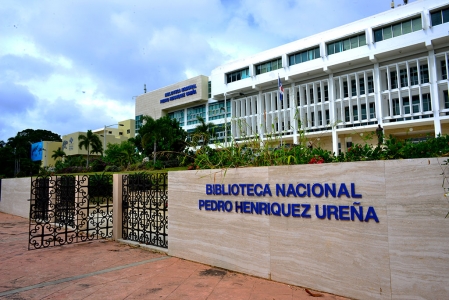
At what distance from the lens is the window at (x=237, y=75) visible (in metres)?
42.5

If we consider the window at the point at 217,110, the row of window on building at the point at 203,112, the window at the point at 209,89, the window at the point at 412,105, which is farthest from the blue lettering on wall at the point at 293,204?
the window at the point at 209,89

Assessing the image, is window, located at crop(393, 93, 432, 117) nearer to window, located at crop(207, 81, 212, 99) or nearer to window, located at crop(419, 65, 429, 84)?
window, located at crop(419, 65, 429, 84)

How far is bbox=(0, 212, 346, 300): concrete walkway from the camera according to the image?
175 inches

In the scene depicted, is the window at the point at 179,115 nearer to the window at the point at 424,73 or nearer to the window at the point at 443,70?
the window at the point at 424,73

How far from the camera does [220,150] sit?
6.25 metres

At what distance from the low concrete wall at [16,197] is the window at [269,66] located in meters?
30.9

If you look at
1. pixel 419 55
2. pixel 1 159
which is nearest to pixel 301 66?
pixel 419 55

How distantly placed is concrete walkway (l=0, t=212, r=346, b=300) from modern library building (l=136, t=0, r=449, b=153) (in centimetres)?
1869

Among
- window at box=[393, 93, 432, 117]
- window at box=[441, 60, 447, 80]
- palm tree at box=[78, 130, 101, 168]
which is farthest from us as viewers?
palm tree at box=[78, 130, 101, 168]

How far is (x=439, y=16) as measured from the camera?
28.0m

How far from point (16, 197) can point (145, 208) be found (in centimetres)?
1246

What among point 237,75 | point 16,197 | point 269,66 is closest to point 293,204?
point 16,197

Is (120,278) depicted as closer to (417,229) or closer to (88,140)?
(417,229)

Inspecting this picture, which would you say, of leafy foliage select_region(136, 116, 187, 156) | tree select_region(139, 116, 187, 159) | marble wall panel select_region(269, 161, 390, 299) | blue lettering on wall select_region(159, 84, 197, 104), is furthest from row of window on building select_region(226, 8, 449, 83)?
marble wall panel select_region(269, 161, 390, 299)
